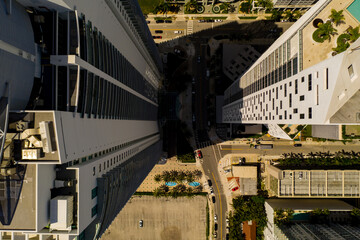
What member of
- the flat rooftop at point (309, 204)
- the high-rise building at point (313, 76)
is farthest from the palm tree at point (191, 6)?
the flat rooftop at point (309, 204)

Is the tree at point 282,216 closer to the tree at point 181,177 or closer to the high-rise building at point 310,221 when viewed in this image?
the high-rise building at point 310,221

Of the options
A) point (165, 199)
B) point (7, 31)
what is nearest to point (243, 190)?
point (165, 199)

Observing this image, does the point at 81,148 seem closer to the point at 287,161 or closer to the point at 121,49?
the point at 121,49

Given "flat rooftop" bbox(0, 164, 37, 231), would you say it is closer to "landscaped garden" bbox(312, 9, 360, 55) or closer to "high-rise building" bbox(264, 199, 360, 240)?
"landscaped garden" bbox(312, 9, 360, 55)

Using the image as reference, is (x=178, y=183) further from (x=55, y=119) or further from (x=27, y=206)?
(x=55, y=119)

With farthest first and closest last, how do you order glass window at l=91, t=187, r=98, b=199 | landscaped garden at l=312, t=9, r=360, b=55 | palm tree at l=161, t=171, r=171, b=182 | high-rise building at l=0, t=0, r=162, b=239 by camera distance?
1. palm tree at l=161, t=171, r=171, b=182
2. glass window at l=91, t=187, r=98, b=199
3. landscaped garden at l=312, t=9, r=360, b=55
4. high-rise building at l=0, t=0, r=162, b=239

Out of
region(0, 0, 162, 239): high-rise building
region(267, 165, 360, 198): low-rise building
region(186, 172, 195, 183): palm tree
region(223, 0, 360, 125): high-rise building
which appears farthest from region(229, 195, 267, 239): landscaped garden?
region(0, 0, 162, 239): high-rise building
